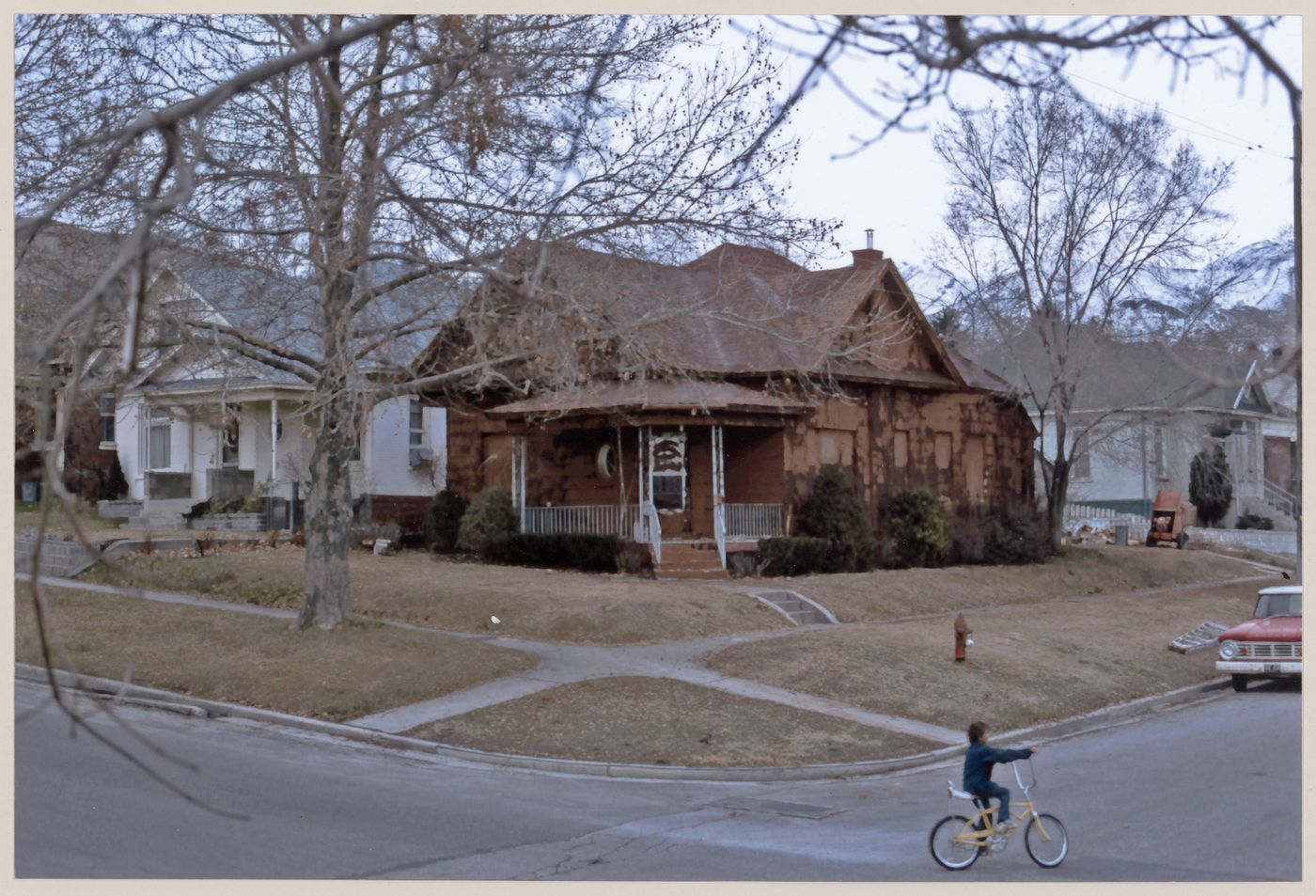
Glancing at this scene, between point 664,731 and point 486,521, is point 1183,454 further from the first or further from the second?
point 664,731

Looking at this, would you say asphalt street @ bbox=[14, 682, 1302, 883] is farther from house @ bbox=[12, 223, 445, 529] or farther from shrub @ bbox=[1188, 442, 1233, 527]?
shrub @ bbox=[1188, 442, 1233, 527]

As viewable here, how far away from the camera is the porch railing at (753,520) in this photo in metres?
26.8

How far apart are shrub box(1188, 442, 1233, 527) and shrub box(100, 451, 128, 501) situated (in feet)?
101

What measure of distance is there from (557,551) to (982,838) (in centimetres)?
1830

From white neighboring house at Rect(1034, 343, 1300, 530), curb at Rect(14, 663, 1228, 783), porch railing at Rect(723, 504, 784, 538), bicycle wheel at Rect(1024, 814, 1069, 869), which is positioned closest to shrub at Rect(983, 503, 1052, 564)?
white neighboring house at Rect(1034, 343, 1300, 530)

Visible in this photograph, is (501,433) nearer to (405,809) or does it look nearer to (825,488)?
(825,488)

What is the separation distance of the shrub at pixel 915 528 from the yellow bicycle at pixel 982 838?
2029 cm

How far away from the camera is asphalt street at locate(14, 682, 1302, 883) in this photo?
29.8 feet

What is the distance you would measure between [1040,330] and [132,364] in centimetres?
2844

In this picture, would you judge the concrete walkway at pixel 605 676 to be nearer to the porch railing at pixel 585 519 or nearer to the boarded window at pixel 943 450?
the porch railing at pixel 585 519

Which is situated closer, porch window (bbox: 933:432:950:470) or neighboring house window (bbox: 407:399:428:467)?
porch window (bbox: 933:432:950:470)

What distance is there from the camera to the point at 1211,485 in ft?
140

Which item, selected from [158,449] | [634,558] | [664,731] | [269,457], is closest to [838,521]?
[634,558]

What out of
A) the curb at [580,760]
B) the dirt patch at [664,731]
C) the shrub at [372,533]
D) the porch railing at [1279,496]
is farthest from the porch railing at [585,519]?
the porch railing at [1279,496]
